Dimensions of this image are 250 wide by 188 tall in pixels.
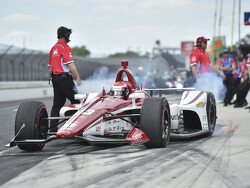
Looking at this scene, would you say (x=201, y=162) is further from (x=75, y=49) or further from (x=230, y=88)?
(x=75, y=49)

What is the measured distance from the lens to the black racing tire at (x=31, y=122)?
20.4 ft

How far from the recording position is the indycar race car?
235 inches

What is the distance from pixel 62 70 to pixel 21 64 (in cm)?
2027

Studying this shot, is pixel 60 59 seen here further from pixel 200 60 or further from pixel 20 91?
pixel 20 91

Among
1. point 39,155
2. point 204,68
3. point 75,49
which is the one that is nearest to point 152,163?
point 39,155

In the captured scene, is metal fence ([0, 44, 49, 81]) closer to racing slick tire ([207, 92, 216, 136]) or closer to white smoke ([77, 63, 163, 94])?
white smoke ([77, 63, 163, 94])

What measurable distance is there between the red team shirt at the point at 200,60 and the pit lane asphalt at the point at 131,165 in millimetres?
2647

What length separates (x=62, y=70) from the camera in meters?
7.57

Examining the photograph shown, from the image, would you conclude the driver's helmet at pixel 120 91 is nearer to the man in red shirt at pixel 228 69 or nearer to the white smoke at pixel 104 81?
the white smoke at pixel 104 81

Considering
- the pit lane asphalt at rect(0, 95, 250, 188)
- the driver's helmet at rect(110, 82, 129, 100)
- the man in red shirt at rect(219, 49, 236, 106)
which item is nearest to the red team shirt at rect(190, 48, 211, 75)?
the pit lane asphalt at rect(0, 95, 250, 188)

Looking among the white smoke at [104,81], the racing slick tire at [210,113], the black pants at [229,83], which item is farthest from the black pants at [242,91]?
the racing slick tire at [210,113]

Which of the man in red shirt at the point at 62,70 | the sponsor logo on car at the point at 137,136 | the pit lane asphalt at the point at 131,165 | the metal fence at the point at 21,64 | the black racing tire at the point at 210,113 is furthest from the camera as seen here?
the metal fence at the point at 21,64

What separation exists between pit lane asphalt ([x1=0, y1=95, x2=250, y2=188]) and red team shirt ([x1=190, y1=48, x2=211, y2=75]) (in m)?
2.65

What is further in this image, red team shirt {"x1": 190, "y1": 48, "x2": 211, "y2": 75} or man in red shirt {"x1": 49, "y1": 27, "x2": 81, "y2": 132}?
red team shirt {"x1": 190, "y1": 48, "x2": 211, "y2": 75}
